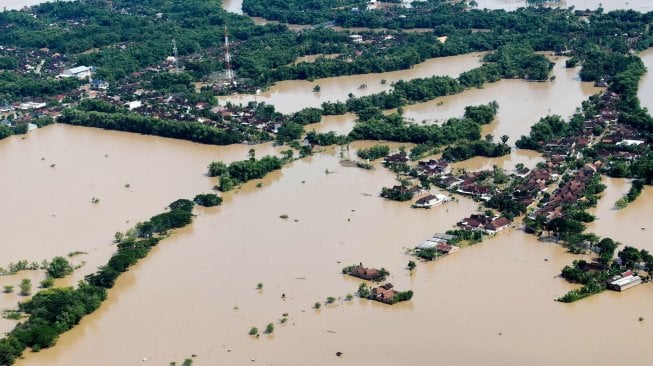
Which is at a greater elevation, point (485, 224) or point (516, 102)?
point (516, 102)

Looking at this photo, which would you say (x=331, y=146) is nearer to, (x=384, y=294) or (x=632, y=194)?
(x=632, y=194)

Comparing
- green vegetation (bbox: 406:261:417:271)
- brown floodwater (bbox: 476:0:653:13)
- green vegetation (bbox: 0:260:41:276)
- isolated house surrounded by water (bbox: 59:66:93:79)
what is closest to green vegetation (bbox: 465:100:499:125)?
green vegetation (bbox: 406:261:417:271)

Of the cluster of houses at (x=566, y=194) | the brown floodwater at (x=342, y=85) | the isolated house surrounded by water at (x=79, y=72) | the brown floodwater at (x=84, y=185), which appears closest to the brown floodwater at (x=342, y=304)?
the cluster of houses at (x=566, y=194)

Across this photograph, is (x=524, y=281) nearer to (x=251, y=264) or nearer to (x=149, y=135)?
(x=251, y=264)

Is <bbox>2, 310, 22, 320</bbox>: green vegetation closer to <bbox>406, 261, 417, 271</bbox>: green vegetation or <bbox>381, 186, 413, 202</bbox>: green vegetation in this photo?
<bbox>406, 261, 417, 271</bbox>: green vegetation

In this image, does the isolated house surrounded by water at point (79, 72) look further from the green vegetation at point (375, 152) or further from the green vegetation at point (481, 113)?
the green vegetation at point (481, 113)

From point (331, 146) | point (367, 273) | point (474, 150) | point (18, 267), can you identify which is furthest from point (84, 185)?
point (474, 150)
